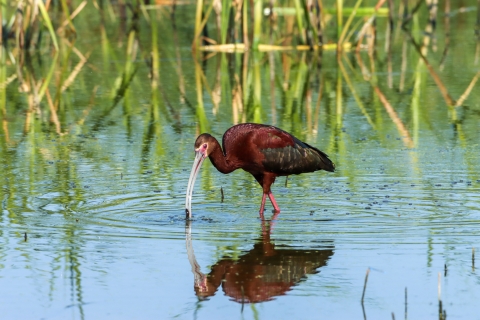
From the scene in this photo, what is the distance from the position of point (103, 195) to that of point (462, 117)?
17.0ft

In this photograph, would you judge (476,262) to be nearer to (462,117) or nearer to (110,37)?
(462,117)

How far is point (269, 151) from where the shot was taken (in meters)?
7.91

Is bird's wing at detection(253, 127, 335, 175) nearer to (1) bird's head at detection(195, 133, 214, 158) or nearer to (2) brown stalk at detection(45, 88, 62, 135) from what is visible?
(1) bird's head at detection(195, 133, 214, 158)

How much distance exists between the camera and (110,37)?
20.4m

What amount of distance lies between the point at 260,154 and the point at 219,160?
0.36 metres

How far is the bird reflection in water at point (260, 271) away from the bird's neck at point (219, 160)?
123 centimetres

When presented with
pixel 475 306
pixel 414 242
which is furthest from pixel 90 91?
pixel 475 306

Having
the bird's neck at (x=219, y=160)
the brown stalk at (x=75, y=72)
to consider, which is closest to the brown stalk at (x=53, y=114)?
the brown stalk at (x=75, y=72)

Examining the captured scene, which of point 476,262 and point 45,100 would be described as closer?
point 476,262

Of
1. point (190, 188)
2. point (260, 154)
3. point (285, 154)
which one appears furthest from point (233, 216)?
point (285, 154)

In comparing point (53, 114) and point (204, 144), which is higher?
point (204, 144)

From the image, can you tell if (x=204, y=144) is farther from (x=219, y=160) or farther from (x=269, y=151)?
(x=269, y=151)

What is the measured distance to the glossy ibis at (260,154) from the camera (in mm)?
7719

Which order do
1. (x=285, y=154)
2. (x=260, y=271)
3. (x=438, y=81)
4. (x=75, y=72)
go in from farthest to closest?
(x=75, y=72) → (x=438, y=81) → (x=285, y=154) → (x=260, y=271)
